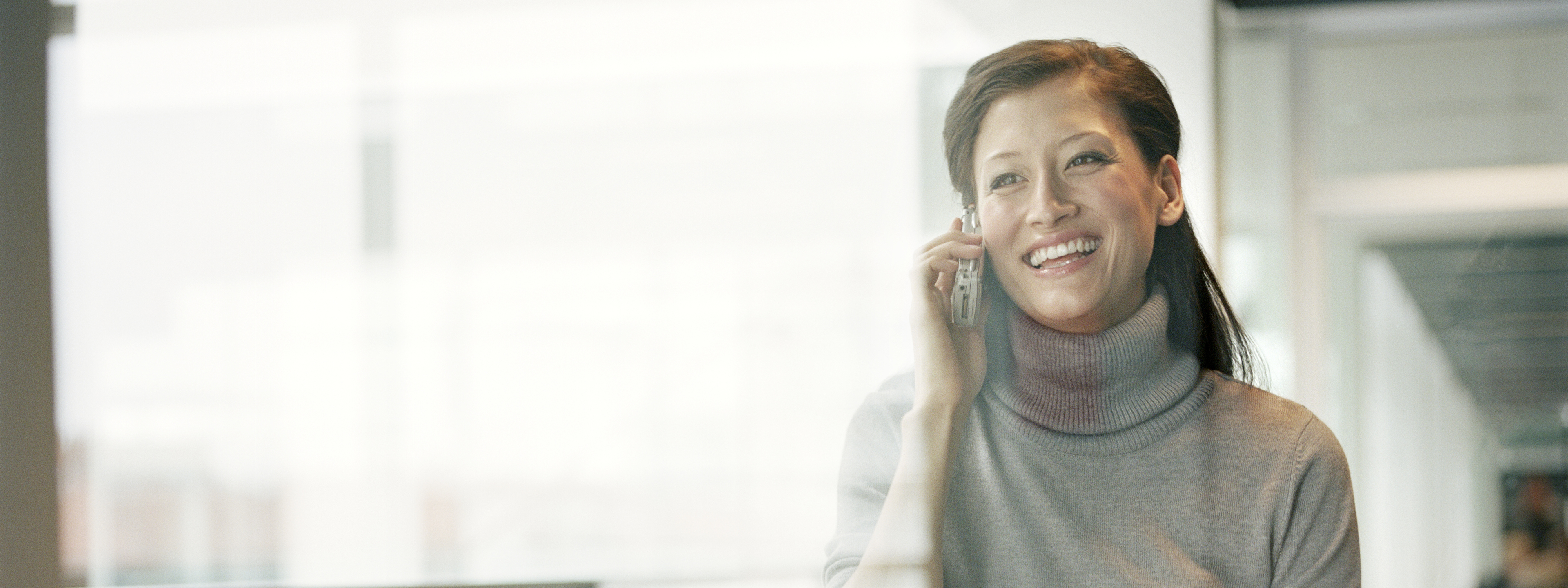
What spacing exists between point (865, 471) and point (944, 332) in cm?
21

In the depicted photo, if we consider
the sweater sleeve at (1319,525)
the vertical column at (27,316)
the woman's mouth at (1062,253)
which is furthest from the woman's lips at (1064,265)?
the vertical column at (27,316)

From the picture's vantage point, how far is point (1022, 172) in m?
1.20

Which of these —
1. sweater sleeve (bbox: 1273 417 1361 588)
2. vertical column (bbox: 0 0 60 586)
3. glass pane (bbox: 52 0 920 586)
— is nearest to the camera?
sweater sleeve (bbox: 1273 417 1361 588)

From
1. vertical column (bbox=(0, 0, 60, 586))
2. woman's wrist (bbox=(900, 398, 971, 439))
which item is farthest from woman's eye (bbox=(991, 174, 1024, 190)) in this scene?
vertical column (bbox=(0, 0, 60, 586))

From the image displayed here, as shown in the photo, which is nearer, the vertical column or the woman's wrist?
the woman's wrist

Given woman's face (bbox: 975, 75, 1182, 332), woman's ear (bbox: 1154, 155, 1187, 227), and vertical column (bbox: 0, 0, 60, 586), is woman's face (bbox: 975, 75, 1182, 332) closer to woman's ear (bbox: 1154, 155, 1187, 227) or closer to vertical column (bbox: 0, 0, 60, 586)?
woman's ear (bbox: 1154, 155, 1187, 227)

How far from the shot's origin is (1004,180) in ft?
4.00

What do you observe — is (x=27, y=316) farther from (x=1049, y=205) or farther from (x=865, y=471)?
(x=1049, y=205)

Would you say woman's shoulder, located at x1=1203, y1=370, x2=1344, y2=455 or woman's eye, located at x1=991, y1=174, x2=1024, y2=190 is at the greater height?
woman's eye, located at x1=991, y1=174, x2=1024, y2=190

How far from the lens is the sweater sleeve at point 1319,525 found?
45.7 inches

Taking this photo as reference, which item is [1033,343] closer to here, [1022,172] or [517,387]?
[1022,172]

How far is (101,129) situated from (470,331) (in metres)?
0.68

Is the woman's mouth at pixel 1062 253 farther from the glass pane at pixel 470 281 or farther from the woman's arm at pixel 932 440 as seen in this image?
the glass pane at pixel 470 281

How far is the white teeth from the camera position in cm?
121
